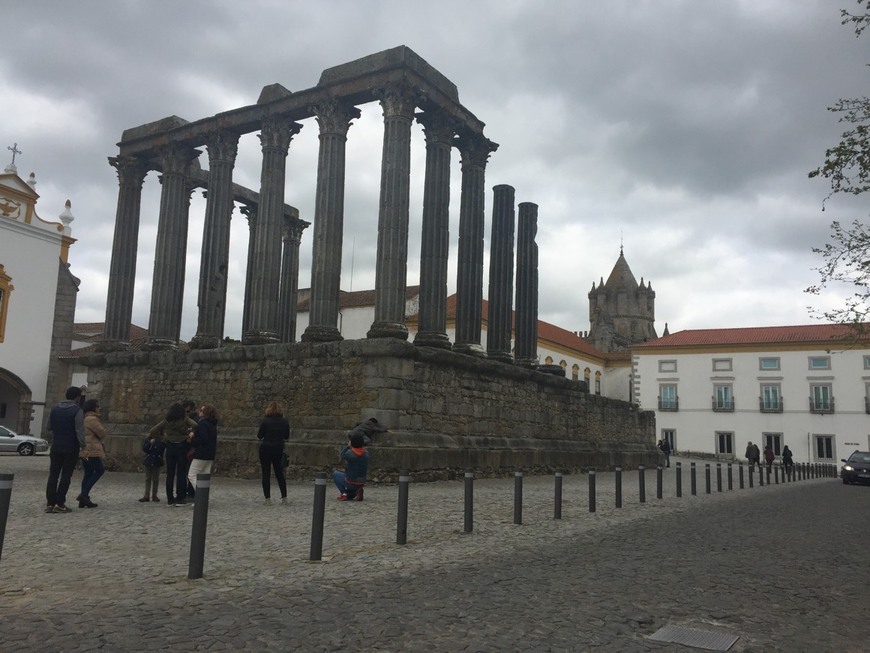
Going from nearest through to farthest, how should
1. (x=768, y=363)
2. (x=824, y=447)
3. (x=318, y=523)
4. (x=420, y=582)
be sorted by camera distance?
(x=420, y=582) → (x=318, y=523) → (x=824, y=447) → (x=768, y=363)

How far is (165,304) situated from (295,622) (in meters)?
17.8

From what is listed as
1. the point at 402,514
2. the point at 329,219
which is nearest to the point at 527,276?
the point at 329,219

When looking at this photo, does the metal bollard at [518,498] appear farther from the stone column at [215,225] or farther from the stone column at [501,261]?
the stone column at [215,225]

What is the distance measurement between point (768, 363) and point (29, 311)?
46.7 m

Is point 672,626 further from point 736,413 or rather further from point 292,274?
point 736,413

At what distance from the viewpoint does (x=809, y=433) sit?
5069 centimetres

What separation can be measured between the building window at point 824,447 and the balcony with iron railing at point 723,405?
18.7 feet

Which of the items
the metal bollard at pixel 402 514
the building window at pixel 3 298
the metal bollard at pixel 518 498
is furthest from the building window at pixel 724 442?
the metal bollard at pixel 402 514

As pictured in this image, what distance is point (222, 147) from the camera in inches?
802

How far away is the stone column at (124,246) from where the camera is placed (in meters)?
22.0

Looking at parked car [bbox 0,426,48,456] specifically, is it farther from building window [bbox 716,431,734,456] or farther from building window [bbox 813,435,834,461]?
building window [bbox 813,435,834,461]

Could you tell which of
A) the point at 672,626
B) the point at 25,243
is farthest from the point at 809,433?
the point at 672,626

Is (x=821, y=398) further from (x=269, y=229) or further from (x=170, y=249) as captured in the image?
(x=170, y=249)

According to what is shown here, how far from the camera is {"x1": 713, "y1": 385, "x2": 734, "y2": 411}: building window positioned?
2101 inches
